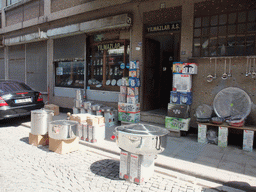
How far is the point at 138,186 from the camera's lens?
12.1ft

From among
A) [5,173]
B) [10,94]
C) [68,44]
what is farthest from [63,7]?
[5,173]

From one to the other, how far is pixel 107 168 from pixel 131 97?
341 centimetres

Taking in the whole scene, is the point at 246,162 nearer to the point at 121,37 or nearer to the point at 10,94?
the point at 121,37

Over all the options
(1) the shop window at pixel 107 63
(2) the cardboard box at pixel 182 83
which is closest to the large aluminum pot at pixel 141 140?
(2) the cardboard box at pixel 182 83

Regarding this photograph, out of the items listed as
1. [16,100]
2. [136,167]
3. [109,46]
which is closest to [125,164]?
[136,167]

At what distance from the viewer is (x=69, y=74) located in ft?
35.0

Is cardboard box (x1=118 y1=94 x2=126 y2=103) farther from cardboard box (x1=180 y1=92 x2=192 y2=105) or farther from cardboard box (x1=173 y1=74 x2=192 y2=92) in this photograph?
cardboard box (x1=180 y1=92 x2=192 y2=105)

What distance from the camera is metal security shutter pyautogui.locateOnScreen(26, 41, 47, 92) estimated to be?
11734 mm

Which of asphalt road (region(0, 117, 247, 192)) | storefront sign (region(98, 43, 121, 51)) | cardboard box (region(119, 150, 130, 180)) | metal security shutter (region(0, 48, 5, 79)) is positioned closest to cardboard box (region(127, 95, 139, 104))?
storefront sign (region(98, 43, 121, 51))

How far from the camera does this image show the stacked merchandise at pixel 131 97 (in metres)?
7.47

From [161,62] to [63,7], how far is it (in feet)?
17.9

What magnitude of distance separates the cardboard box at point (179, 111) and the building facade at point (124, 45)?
0.48m

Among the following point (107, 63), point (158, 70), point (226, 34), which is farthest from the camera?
point (107, 63)

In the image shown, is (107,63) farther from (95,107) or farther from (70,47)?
(70,47)
